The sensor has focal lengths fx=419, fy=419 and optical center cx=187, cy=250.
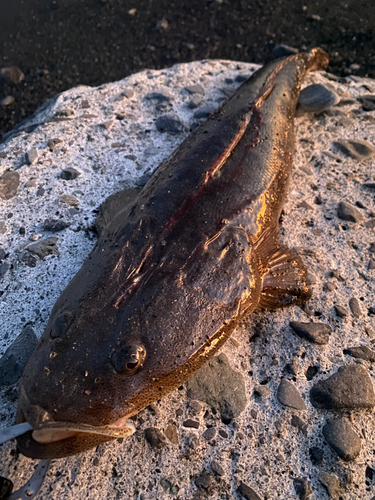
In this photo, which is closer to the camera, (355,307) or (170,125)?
(355,307)

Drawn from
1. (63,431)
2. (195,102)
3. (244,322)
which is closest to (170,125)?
(195,102)

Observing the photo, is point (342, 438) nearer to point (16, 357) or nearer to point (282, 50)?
point (16, 357)

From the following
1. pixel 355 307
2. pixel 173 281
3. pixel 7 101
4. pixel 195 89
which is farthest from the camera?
pixel 7 101

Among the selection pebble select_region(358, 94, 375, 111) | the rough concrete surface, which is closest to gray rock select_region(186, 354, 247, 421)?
the rough concrete surface

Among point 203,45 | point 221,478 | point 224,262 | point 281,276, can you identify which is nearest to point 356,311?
point 281,276

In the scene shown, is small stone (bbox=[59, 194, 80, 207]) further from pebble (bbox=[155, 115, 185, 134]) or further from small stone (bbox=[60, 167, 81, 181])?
pebble (bbox=[155, 115, 185, 134])

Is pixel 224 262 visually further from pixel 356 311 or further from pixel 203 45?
pixel 203 45

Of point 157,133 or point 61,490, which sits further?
point 157,133
